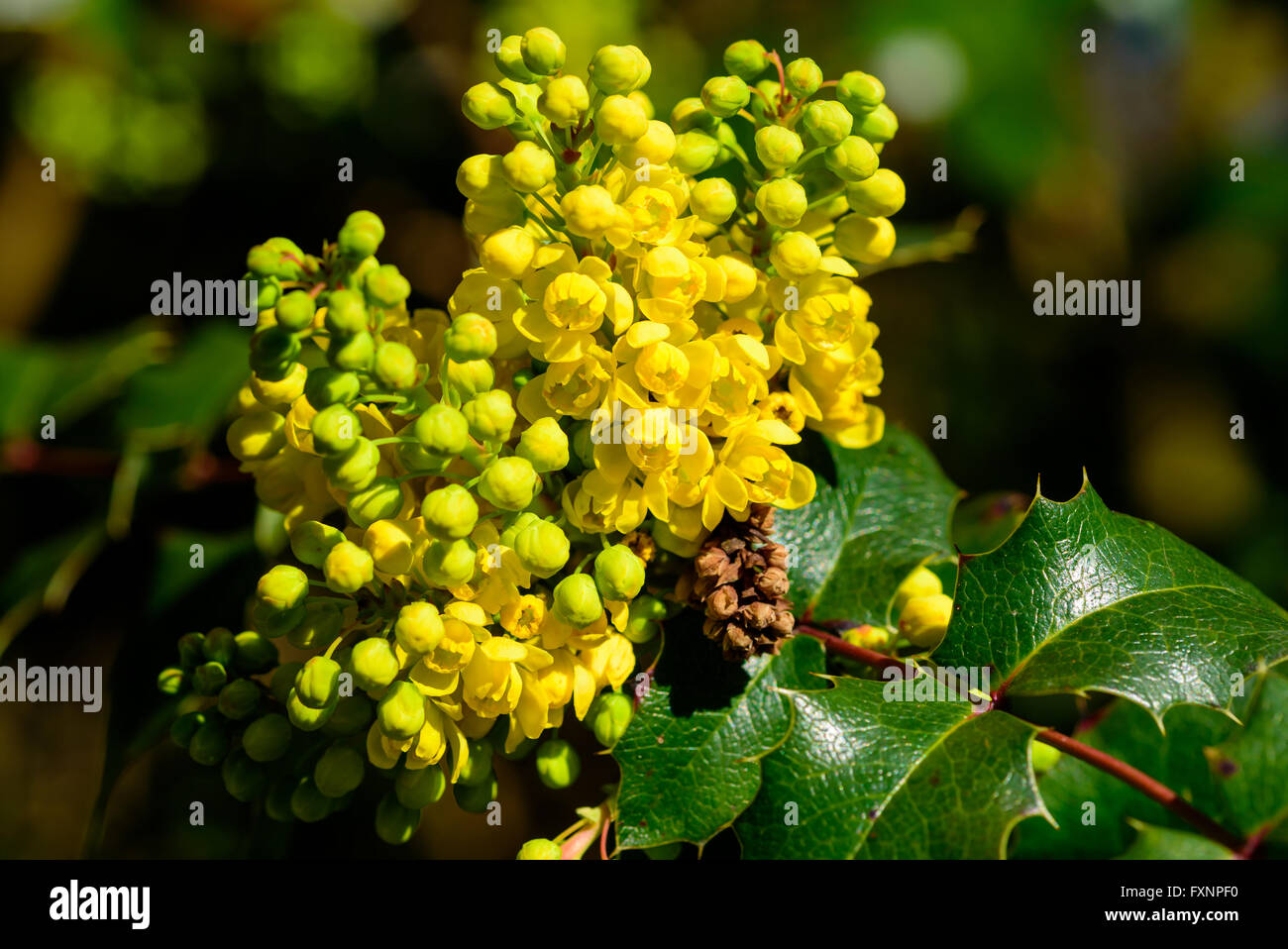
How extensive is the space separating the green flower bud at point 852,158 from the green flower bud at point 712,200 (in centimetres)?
12

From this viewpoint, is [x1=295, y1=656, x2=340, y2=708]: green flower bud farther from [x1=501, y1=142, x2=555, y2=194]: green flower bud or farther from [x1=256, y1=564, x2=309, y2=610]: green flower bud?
[x1=501, y1=142, x2=555, y2=194]: green flower bud

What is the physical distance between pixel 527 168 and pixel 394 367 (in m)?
0.23

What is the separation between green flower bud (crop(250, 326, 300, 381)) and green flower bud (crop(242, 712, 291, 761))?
392mm

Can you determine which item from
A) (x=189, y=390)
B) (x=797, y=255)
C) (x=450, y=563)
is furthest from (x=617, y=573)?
Answer: (x=189, y=390)

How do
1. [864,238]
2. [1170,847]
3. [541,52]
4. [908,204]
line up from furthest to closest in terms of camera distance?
[908,204] → [1170,847] → [864,238] → [541,52]

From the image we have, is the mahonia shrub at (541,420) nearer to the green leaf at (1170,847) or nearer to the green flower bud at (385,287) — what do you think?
the green flower bud at (385,287)

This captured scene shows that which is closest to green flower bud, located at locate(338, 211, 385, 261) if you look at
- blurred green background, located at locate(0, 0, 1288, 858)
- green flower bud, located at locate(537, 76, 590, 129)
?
green flower bud, located at locate(537, 76, 590, 129)

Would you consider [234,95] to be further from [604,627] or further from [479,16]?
[604,627]

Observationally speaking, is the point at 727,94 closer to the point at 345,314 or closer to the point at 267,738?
the point at 345,314

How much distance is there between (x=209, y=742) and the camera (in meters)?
1.16

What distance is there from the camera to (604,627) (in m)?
1.10

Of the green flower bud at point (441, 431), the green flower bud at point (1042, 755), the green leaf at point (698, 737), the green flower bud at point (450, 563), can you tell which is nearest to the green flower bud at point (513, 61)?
the green flower bud at point (441, 431)

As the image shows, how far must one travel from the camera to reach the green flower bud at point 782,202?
1.07 m
